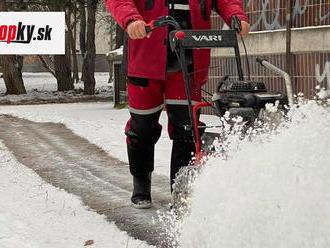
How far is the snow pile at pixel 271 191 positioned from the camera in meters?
2.01

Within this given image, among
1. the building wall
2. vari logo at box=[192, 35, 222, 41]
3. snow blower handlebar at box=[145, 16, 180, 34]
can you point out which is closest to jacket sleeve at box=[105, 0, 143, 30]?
snow blower handlebar at box=[145, 16, 180, 34]

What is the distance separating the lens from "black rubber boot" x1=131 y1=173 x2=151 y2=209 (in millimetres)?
4434

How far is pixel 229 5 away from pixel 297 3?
20.8ft

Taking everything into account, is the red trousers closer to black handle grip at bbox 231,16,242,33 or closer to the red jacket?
the red jacket

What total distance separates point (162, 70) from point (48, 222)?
4.19 ft

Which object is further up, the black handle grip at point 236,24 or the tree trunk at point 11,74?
the black handle grip at point 236,24

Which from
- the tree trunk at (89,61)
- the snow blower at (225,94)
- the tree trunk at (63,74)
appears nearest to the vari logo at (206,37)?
the snow blower at (225,94)

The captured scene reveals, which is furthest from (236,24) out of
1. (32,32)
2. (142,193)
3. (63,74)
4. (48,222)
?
(63,74)

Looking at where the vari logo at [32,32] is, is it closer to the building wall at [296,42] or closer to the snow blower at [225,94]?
the building wall at [296,42]

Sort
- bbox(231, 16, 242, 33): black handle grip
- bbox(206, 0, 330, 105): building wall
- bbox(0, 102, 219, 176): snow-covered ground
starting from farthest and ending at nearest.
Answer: bbox(206, 0, 330, 105): building wall, bbox(0, 102, 219, 176): snow-covered ground, bbox(231, 16, 242, 33): black handle grip

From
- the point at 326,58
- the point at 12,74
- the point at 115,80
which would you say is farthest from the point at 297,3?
the point at 12,74

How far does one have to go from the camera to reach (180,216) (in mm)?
3131

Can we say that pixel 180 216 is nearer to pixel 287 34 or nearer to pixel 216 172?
pixel 216 172

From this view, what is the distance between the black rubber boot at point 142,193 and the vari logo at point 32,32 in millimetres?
16134
